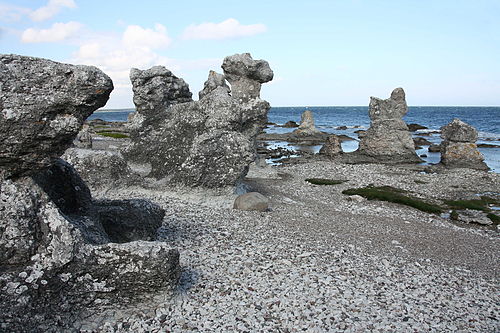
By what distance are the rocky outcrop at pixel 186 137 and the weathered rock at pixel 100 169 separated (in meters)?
1.69

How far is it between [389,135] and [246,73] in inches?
801

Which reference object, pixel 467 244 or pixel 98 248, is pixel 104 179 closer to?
pixel 98 248

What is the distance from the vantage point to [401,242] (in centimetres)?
1645

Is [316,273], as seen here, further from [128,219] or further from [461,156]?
[461,156]

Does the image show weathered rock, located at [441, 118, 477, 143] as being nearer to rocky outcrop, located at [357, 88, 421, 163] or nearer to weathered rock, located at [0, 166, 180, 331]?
rocky outcrop, located at [357, 88, 421, 163]

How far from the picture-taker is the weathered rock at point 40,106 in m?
8.28

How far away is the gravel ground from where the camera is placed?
920 cm

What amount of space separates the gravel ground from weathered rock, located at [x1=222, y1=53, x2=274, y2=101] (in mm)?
13174

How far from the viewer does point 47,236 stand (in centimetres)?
856

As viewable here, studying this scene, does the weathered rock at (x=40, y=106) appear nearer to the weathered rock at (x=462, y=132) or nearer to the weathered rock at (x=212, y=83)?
the weathered rock at (x=212, y=83)

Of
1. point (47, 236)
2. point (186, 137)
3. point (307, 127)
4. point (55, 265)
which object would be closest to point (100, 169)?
point (186, 137)

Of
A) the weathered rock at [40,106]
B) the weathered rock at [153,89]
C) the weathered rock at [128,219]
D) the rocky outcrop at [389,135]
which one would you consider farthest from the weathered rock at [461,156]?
the weathered rock at [40,106]

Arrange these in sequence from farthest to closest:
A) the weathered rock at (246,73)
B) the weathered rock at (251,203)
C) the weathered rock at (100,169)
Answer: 1. the weathered rock at (246,73)
2. the weathered rock at (100,169)
3. the weathered rock at (251,203)

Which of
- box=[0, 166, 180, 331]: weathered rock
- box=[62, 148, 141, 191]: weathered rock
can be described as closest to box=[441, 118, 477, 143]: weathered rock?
box=[62, 148, 141, 191]: weathered rock
